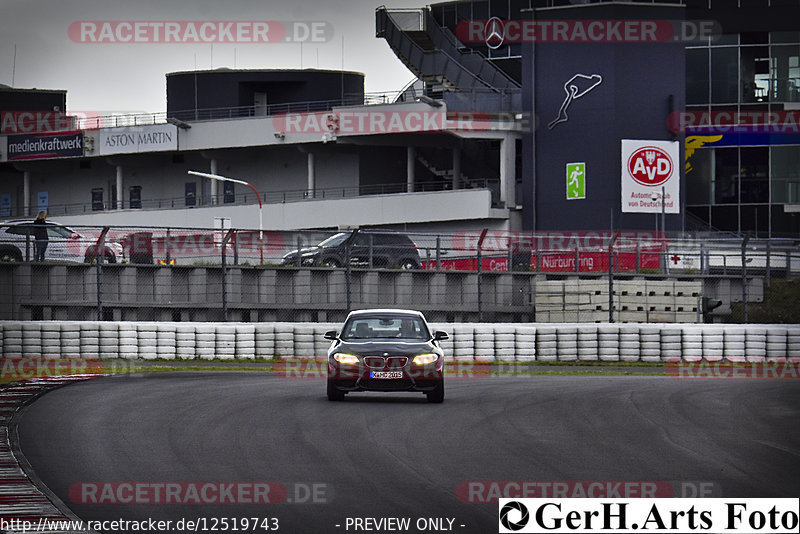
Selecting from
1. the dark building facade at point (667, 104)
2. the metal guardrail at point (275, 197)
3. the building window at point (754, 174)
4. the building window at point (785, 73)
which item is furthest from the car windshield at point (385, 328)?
the building window at point (785, 73)

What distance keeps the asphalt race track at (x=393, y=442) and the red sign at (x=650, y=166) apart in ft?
114

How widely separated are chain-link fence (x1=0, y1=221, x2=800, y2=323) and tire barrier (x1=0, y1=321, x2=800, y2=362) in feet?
6.40

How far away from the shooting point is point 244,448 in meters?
12.1

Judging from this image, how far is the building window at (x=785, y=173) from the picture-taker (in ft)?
185

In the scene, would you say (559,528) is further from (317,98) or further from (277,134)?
(317,98)

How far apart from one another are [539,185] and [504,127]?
3.18 meters

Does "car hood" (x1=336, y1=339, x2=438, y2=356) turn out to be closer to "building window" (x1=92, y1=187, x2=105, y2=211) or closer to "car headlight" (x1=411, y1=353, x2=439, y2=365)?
"car headlight" (x1=411, y1=353, x2=439, y2=365)

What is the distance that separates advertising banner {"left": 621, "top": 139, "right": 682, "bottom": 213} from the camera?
5297 centimetres

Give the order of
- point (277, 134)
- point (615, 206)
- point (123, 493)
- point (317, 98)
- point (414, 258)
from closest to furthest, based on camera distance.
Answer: point (123, 493) → point (414, 258) → point (615, 206) → point (277, 134) → point (317, 98)

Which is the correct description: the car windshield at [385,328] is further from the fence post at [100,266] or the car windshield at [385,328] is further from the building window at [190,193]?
the building window at [190,193]

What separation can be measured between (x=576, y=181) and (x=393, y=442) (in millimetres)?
42065

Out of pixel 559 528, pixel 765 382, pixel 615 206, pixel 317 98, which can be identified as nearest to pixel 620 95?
pixel 615 206

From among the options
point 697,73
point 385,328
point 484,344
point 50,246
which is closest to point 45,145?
point 697,73

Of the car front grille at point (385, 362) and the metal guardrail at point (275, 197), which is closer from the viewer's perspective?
the car front grille at point (385, 362)
